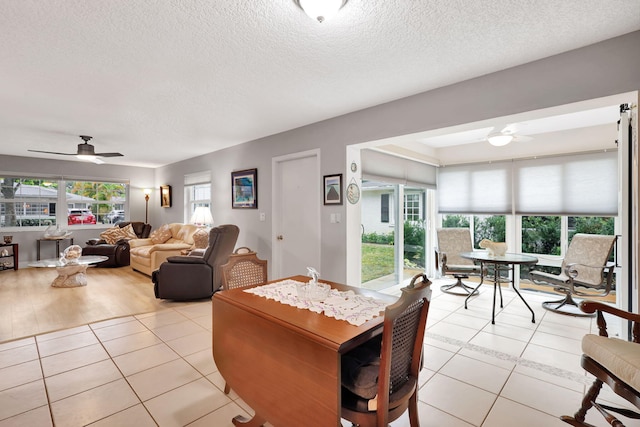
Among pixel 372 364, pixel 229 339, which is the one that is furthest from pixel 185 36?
pixel 372 364

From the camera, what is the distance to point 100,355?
253 centimetres

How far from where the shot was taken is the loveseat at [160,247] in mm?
5250

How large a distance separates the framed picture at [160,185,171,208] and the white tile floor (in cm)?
437

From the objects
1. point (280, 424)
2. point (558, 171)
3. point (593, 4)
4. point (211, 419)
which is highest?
point (593, 4)

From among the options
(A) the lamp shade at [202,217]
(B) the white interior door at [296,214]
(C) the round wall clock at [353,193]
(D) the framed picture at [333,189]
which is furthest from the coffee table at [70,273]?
(C) the round wall clock at [353,193]

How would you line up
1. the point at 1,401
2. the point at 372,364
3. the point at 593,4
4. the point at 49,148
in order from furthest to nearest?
the point at 49,148 → the point at 1,401 → the point at 593,4 → the point at 372,364

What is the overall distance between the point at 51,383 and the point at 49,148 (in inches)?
201

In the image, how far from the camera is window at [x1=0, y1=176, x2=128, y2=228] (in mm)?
6262

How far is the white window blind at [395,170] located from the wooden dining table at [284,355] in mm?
2383

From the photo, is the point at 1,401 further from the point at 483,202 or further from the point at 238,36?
the point at 483,202

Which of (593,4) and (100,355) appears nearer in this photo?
(593,4)

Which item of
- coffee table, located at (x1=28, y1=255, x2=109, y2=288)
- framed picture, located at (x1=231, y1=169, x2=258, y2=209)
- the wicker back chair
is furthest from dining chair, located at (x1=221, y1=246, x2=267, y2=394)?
coffee table, located at (x1=28, y1=255, x2=109, y2=288)

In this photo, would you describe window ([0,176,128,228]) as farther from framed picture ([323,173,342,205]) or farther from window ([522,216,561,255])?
window ([522,216,561,255])

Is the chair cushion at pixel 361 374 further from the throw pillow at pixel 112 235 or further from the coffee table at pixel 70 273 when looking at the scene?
the throw pillow at pixel 112 235
